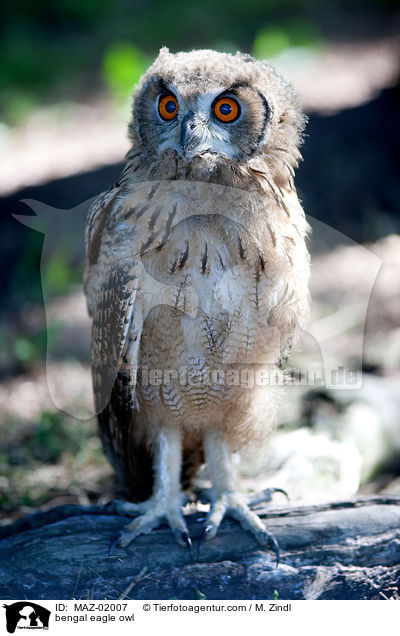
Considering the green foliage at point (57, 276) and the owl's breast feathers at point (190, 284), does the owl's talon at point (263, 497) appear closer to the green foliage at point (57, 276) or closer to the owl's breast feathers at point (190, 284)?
the owl's breast feathers at point (190, 284)

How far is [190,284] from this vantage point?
2143 mm

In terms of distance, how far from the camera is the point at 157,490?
247cm

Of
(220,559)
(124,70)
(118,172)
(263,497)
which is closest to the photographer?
(220,559)

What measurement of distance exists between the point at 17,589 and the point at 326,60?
6.68 m

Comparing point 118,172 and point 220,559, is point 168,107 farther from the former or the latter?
point 118,172

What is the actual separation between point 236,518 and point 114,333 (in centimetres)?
81

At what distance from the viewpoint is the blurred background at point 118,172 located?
3.23 meters

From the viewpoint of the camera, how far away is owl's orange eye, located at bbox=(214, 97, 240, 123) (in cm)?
207

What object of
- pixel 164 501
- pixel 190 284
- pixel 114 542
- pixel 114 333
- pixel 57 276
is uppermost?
pixel 57 276

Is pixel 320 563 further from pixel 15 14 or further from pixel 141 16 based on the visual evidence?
pixel 15 14

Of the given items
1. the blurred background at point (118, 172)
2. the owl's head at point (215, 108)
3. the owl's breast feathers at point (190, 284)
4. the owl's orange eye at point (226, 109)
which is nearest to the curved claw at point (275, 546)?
the owl's breast feathers at point (190, 284)

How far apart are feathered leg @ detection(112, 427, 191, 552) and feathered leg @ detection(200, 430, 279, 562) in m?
0.12
